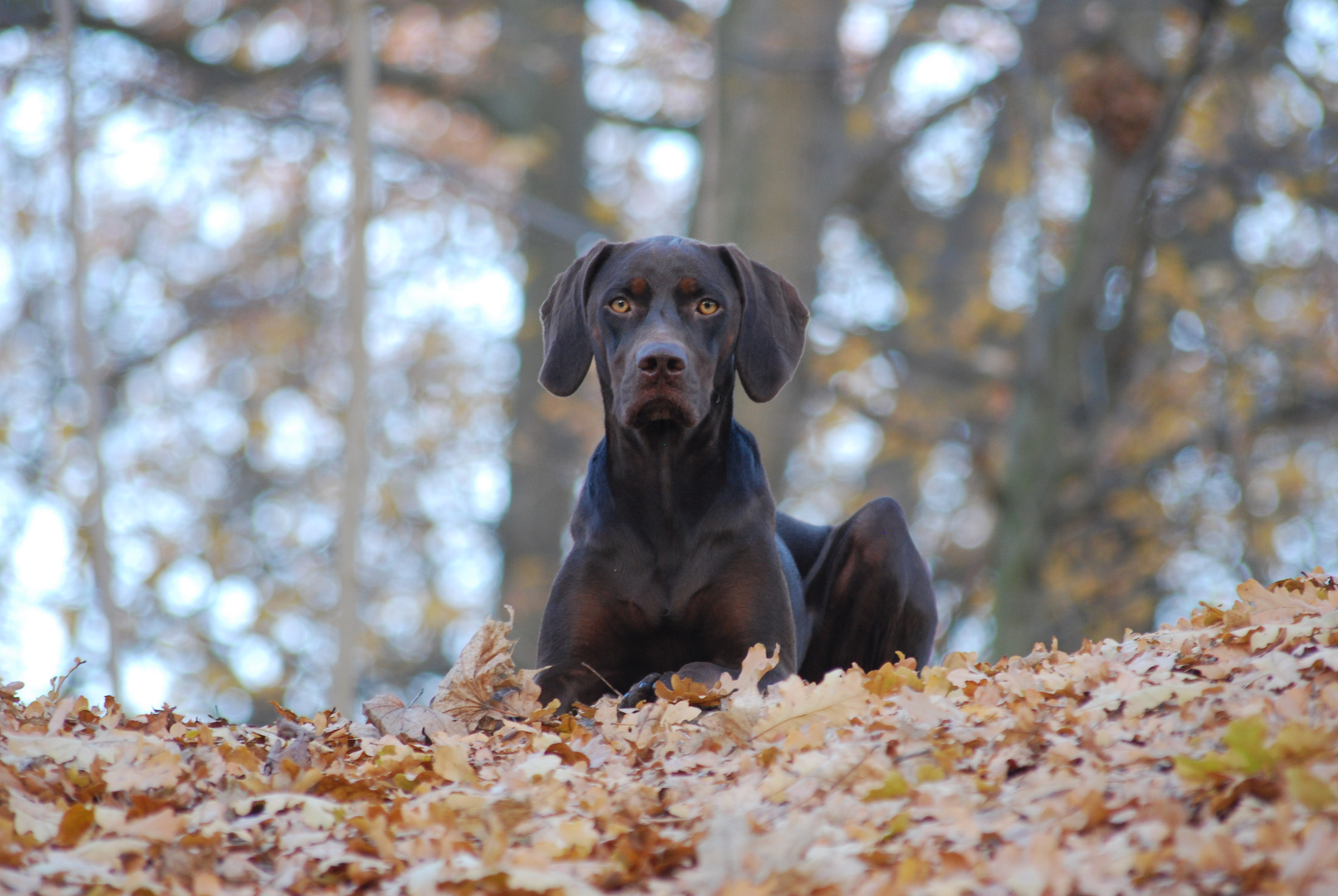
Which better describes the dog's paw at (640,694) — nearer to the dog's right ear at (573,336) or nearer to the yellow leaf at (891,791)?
the dog's right ear at (573,336)

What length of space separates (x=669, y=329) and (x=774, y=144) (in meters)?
5.85

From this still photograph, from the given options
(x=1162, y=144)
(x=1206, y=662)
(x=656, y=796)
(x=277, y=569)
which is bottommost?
(x=277, y=569)

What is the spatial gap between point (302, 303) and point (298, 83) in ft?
11.0

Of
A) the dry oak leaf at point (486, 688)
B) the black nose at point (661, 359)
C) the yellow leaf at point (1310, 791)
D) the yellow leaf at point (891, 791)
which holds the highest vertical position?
the black nose at point (661, 359)

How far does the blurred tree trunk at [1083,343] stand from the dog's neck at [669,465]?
6159 millimetres

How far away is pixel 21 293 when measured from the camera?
14188 mm

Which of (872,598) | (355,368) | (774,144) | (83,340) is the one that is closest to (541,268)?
(774,144)

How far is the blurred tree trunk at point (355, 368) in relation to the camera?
28.7ft

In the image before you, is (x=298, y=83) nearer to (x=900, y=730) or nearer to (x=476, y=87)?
(x=476, y=87)

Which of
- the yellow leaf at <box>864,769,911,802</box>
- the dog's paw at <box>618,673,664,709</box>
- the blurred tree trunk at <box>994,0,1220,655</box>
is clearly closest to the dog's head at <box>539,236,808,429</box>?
the dog's paw at <box>618,673,664,709</box>

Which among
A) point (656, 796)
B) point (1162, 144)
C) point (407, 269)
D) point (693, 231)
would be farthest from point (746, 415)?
point (407, 269)

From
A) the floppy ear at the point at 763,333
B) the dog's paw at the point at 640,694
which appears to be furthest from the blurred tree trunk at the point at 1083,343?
the dog's paw at the point at 640,694

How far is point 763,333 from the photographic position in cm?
523

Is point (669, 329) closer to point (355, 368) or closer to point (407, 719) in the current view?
point (407, 719)
